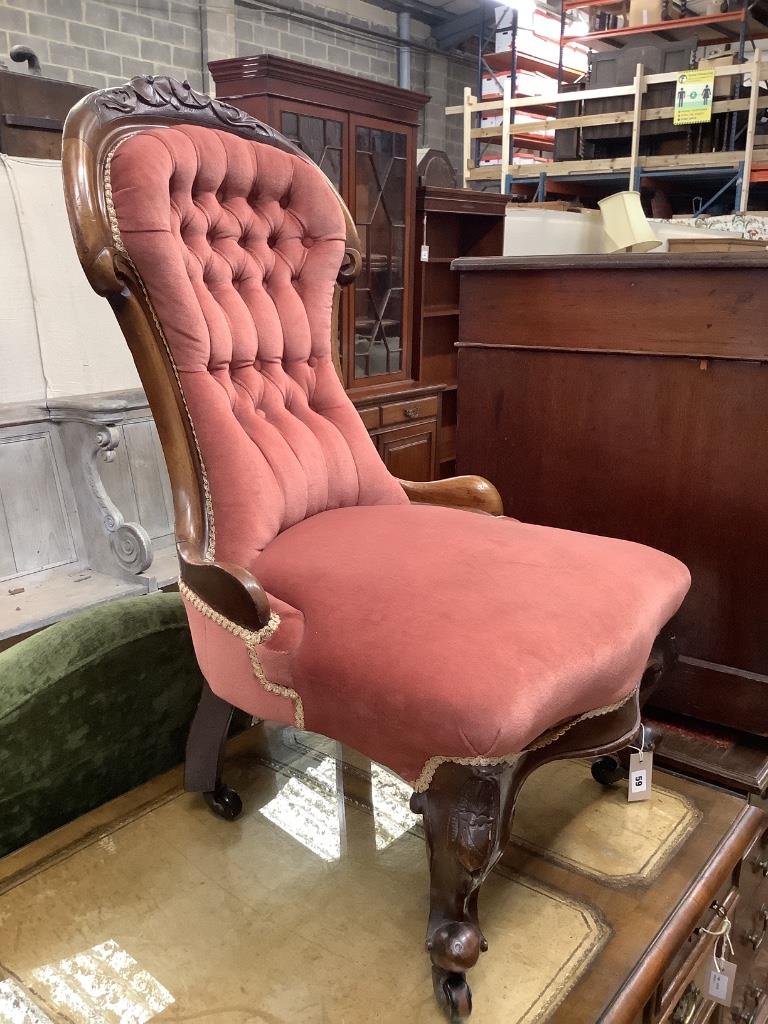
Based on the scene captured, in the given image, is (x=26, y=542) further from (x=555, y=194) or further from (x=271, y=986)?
(x=555, y=194)

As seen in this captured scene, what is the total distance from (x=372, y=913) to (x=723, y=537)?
0.98 meters

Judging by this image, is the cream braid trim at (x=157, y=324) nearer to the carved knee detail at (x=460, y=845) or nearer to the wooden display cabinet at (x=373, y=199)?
the carved knee detail at (x=460, y=845)

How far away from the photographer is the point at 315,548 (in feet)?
3.51

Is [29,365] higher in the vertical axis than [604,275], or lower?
lower

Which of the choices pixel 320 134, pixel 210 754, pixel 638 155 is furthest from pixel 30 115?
pixel 638 155

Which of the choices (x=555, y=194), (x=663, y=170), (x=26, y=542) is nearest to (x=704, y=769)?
(x=26, y=542)

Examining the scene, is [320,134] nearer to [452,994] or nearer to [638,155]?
[452,994]

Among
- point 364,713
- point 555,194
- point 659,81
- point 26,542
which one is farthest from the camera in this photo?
point 555,194

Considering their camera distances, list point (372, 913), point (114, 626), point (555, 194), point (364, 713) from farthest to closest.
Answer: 1. point (555, 194)
2. point (114, 626)
3. point (372, 913)
4. point (364, 713)

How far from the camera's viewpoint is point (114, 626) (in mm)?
1252

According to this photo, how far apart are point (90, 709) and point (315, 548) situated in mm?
447

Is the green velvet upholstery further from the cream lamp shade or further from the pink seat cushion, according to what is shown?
the cream lamp shade

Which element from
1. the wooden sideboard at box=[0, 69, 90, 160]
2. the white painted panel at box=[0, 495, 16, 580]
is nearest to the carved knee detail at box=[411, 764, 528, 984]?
the white painted panel at box=[0, 495, 16, 580]

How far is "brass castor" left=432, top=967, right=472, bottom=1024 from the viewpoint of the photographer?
902mm
